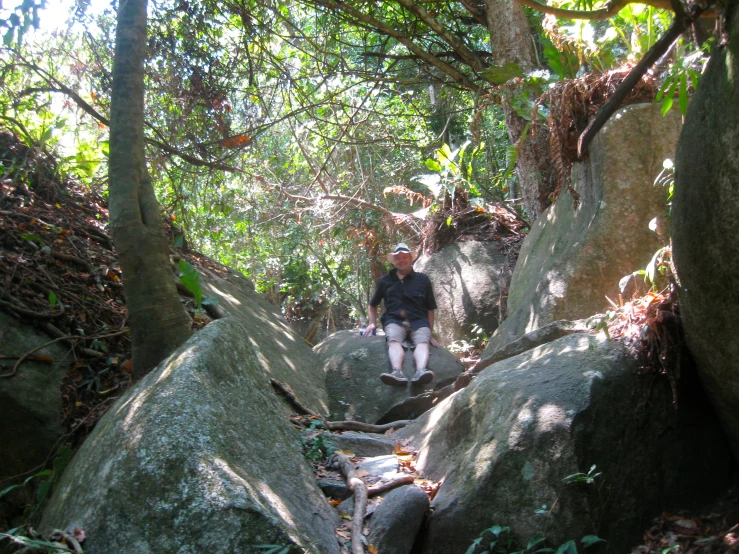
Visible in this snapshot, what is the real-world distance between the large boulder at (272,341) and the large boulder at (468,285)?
2.98 metres

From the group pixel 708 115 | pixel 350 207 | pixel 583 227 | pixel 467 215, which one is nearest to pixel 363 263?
pixel 350 207

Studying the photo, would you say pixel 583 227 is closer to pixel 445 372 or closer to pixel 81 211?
pixel 445 372

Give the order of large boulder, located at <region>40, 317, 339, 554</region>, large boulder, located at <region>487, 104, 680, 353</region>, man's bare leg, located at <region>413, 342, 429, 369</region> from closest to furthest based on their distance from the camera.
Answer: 1. large boulder, located at <region>40, 317, 339, 554</region>
2. large boulder, located at <region>487, 104, 680, 353</region>
3. man's bare leg, located at <region>413, 342, 429, 369</region>

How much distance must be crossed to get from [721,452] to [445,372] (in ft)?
12.8

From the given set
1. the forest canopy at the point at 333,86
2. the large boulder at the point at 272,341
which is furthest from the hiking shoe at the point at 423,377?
the forest canopy at the point at 333,86

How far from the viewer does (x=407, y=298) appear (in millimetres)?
8234

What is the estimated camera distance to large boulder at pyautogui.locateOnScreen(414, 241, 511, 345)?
10352 mm

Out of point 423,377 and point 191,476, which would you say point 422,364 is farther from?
point 191,476

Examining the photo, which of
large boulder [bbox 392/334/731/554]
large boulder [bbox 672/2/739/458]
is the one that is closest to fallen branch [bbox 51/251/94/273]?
large boulder [bbox 392/334/731/554]

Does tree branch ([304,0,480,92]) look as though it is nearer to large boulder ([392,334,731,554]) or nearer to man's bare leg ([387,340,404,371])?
man's bare leg ([387,340,404,371])

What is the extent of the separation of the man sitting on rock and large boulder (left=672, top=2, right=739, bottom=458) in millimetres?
4136

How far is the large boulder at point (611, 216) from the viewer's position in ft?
20.0

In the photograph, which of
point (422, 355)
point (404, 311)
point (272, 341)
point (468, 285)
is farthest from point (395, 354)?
point (468, 285)

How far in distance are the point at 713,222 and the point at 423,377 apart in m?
4.45
